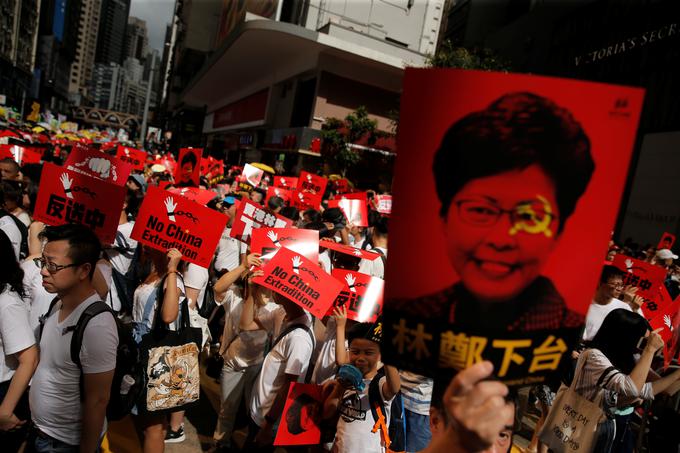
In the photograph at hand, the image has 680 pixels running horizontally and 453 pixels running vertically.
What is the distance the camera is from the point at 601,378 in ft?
11.4

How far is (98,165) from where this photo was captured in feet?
15.6

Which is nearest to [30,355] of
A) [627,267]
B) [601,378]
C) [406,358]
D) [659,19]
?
[406,358]

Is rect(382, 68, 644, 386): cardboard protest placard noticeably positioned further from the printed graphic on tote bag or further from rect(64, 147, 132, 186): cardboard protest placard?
rect(64, 147, 132, 186): cardboard protest placard

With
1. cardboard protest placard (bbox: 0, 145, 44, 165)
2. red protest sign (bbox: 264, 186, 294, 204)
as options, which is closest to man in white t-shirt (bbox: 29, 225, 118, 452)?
red protest sign (bbox: 264, 186, 294, 204)

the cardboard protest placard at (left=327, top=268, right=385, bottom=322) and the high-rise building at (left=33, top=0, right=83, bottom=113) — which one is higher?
the high-rise building at (left=33, top=0, right=83, bottom=113)

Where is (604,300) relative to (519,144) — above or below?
below

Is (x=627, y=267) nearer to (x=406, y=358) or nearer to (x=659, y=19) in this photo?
(x=406, y=358)

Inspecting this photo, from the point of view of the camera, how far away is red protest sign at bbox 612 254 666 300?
18.5ft

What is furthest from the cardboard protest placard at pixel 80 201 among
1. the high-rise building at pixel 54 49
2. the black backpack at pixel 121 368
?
the high-rise building at pixel 54 49

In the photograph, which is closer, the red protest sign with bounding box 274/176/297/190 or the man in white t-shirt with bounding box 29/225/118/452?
the man in white t-shirt with bounding box 29/225/118/452

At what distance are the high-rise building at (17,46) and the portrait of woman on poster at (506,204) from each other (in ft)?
231

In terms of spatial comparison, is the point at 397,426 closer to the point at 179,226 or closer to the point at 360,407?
the point at 360,407

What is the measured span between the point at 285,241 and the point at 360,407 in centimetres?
149

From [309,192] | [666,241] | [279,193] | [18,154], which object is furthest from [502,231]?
[666,241]
